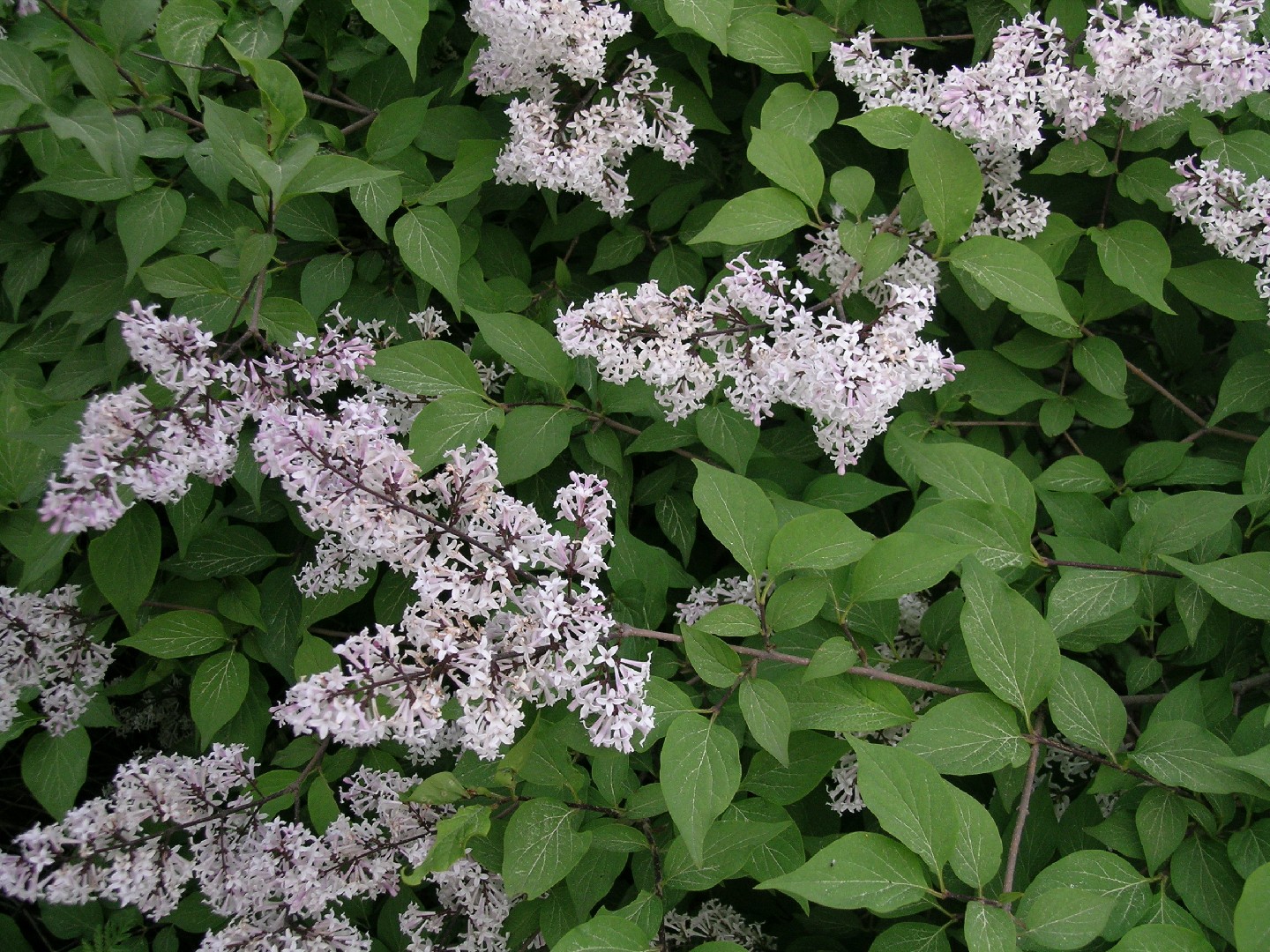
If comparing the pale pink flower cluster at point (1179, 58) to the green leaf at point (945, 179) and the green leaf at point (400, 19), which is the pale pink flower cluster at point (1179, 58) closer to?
the green leaf at point (945, 179)

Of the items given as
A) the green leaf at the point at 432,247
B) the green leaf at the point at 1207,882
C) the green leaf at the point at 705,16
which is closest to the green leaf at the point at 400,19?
the green leaf at the point at 432,247

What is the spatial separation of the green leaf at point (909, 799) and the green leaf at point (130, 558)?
1.36 meters

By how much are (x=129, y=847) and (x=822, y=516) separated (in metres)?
1.36

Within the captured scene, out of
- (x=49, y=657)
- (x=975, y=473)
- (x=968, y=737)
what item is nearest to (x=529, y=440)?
(x=975, y=473)

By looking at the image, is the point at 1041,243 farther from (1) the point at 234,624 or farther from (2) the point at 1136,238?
(1) the point at 234,624

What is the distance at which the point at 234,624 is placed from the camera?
6.80 feet

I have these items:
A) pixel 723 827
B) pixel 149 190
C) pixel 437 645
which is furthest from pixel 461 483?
pixel 149 190

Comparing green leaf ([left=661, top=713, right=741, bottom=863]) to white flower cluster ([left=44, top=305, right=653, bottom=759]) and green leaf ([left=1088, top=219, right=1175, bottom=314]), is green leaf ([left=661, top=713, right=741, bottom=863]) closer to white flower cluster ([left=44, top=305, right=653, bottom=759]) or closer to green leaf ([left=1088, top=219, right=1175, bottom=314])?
white flower cluster ([left=44, top=305, right=653, bottom=759])

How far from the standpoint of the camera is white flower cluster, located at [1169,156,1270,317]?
74.0 inches

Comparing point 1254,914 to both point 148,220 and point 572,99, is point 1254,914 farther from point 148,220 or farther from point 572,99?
point 148,220

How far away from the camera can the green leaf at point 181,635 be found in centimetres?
192

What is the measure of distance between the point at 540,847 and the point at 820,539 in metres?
0.66

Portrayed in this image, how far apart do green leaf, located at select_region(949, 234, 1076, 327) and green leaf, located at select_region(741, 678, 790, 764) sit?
83cm

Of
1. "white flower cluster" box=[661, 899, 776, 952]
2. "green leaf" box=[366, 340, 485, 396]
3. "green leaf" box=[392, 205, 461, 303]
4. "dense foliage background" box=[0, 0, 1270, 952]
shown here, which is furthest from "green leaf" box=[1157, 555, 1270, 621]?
"green leaf" box=[392, 205, 461, 303]
